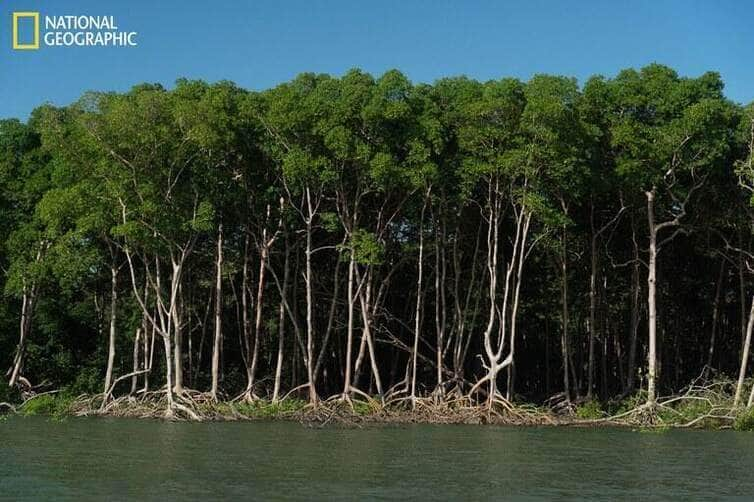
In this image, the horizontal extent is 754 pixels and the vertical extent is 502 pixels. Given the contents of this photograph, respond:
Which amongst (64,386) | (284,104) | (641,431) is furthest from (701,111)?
(64,386)

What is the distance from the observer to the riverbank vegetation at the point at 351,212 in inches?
1167

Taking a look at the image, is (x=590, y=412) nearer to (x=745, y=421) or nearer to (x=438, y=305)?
(x=745, y=421)

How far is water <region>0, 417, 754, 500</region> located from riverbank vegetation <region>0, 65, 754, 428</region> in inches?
174

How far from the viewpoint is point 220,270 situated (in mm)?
32656

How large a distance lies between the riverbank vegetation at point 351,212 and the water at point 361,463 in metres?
4.42

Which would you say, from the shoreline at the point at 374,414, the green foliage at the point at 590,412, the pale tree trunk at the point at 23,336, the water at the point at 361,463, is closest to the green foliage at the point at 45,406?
the shoreline at the point at 374,414

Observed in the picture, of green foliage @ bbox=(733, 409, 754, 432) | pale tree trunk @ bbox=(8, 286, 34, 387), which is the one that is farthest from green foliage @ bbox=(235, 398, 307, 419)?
green foliage @ bbox=(733, 409, 754, 432)

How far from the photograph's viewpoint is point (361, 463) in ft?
57.9

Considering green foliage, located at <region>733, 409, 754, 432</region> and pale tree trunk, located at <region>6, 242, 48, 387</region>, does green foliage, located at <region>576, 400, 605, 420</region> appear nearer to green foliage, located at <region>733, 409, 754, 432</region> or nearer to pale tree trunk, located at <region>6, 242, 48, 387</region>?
green foliage, located at <region>733, 409, 754, 432</region>

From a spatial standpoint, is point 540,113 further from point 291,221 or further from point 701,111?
point 291,221

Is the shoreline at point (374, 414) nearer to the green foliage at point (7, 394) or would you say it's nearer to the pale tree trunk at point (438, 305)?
the pale tree trunk at point (438, 305)

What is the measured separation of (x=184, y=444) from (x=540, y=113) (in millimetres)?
15028

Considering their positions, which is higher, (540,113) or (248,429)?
(540,113)

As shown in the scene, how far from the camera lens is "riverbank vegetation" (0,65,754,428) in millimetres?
29641
